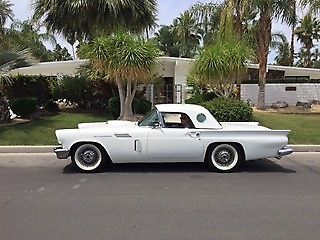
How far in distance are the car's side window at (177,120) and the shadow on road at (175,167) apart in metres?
0.89

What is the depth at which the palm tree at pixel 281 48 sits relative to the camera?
29.5 metres

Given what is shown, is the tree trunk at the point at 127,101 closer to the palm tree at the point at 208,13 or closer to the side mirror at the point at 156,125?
the side mirror at the point at 156,125

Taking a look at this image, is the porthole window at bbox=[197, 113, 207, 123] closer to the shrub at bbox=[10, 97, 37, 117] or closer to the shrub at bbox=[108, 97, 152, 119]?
the shrub at bbox=[108, 97, 152, 119]

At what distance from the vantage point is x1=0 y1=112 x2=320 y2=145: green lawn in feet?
40.5

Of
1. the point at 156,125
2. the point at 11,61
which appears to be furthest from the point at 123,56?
the point at 156,125

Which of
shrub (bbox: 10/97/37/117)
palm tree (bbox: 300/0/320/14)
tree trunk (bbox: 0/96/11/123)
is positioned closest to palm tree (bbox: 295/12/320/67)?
palm tree (bbox: 300/0/320/14)

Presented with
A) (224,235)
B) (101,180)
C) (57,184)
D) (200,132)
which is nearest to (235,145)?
(200,132)

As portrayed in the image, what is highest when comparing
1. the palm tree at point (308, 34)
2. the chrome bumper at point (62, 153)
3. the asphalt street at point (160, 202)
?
the palm tree at point (308, 34)

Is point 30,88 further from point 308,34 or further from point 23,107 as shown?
point 308,34

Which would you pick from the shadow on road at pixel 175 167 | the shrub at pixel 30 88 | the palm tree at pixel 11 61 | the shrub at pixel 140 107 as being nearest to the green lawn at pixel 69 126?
the shrub at pixel 140 107

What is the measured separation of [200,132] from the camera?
27.8ft

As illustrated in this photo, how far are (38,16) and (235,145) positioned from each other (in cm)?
1411

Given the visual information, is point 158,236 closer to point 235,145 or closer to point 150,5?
point 235,145

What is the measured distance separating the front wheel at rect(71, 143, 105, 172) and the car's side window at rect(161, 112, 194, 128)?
4.62 feet
